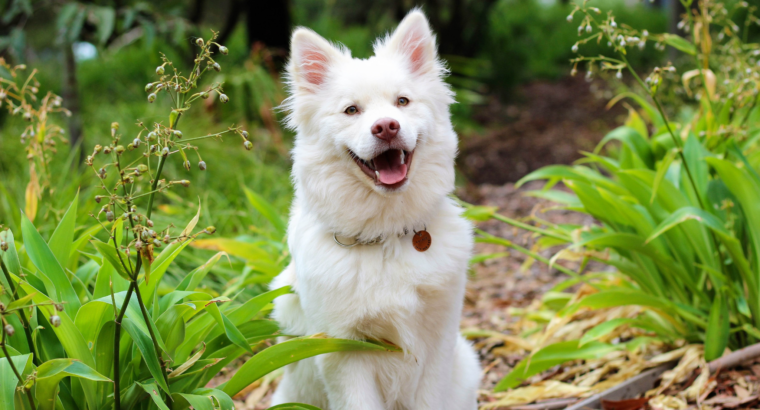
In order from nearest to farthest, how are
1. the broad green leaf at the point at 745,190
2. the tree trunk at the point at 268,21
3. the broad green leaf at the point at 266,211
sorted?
the broad green leaf at the point at 745,190 < the broad green leaf at the point at 266,211 < the tree trunk at the point at 268,21

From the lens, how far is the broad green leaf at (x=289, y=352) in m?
1.84

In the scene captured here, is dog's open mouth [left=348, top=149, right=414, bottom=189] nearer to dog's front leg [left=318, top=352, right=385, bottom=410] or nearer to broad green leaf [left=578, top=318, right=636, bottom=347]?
dog's front leg [left=318, top=352, right=385, bottom=410]

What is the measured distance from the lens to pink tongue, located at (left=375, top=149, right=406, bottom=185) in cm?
194

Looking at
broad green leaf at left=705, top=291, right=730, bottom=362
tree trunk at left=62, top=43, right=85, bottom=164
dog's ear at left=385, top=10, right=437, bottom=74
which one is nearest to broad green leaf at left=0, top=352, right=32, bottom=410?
dog's ear at left=385, top=10, right=437, bottom=74

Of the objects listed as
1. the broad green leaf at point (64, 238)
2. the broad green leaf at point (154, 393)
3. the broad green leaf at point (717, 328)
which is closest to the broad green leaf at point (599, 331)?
the broad green leaf at point (717, 328)

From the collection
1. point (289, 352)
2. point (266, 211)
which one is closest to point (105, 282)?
point (289, 352)

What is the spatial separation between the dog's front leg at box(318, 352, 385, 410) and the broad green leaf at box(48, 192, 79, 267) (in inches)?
43.1

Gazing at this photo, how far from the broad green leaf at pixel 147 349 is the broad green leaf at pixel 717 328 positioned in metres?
2.31

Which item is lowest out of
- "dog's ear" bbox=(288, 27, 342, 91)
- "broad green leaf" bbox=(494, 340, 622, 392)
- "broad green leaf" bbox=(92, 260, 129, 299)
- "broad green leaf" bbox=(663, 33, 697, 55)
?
"broad green leaf" bbox=(494, 340, 622, 392)

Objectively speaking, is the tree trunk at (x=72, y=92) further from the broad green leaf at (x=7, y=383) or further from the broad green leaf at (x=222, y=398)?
the broad green leaf at (x=222, y=398)

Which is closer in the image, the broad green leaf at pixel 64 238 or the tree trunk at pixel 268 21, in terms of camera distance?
the broad green leaf at pixel 64 238

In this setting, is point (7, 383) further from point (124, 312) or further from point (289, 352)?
point (289, 352)

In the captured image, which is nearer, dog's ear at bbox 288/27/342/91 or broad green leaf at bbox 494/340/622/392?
dog's ear at bbox 288/27/342/91

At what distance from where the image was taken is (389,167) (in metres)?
1.98
